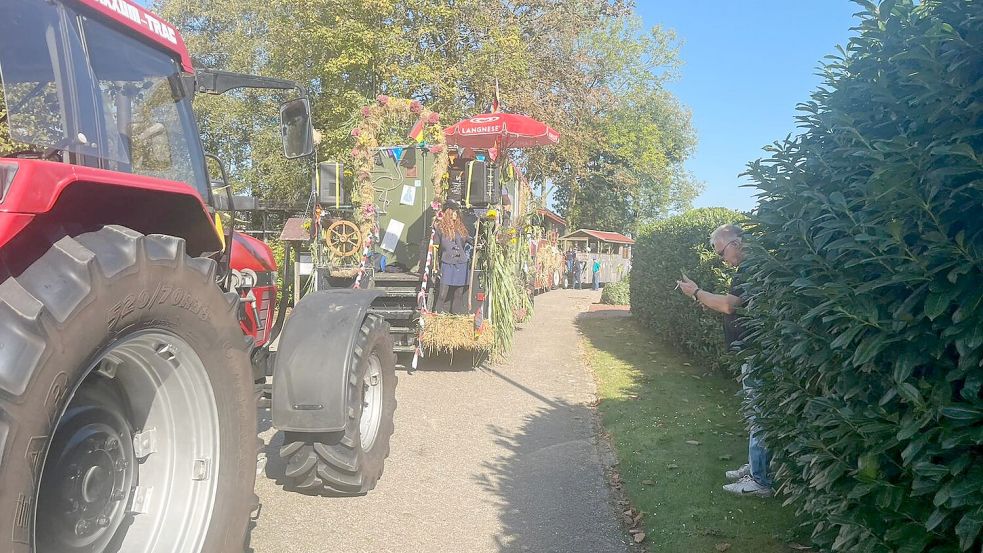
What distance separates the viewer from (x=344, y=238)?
8812 millimetres

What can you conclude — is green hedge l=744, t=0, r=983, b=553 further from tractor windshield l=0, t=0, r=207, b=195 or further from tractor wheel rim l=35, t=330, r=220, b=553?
tractor windshield l=0, t=0, r=207, b=195

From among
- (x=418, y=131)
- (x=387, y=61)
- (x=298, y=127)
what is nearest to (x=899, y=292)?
(x=298, y=127)

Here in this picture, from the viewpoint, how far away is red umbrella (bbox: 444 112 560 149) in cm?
888

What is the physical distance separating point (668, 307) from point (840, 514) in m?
8.06

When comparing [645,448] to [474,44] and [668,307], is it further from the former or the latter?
[474,44]

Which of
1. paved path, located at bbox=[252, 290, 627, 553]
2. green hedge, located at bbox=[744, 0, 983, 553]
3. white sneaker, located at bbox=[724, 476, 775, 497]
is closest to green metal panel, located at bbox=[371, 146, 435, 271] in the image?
paved path, located at bbox=[252, 290, 627, 553]

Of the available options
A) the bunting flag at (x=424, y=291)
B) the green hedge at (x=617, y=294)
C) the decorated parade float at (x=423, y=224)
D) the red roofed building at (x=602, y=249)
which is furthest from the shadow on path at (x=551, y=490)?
the red roofed building at (x=602, y=249)

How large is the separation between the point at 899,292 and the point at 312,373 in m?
2.95

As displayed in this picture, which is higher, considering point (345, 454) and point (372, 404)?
point (372, 404)

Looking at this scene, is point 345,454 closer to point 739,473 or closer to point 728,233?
point 739,473

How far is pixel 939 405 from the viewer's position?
1908 mm

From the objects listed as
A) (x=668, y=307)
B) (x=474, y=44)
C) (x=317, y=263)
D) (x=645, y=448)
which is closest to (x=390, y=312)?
(x=317, y=263)

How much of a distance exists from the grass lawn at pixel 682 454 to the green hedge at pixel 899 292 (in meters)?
1.11

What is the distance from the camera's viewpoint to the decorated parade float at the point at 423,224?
8.34m
